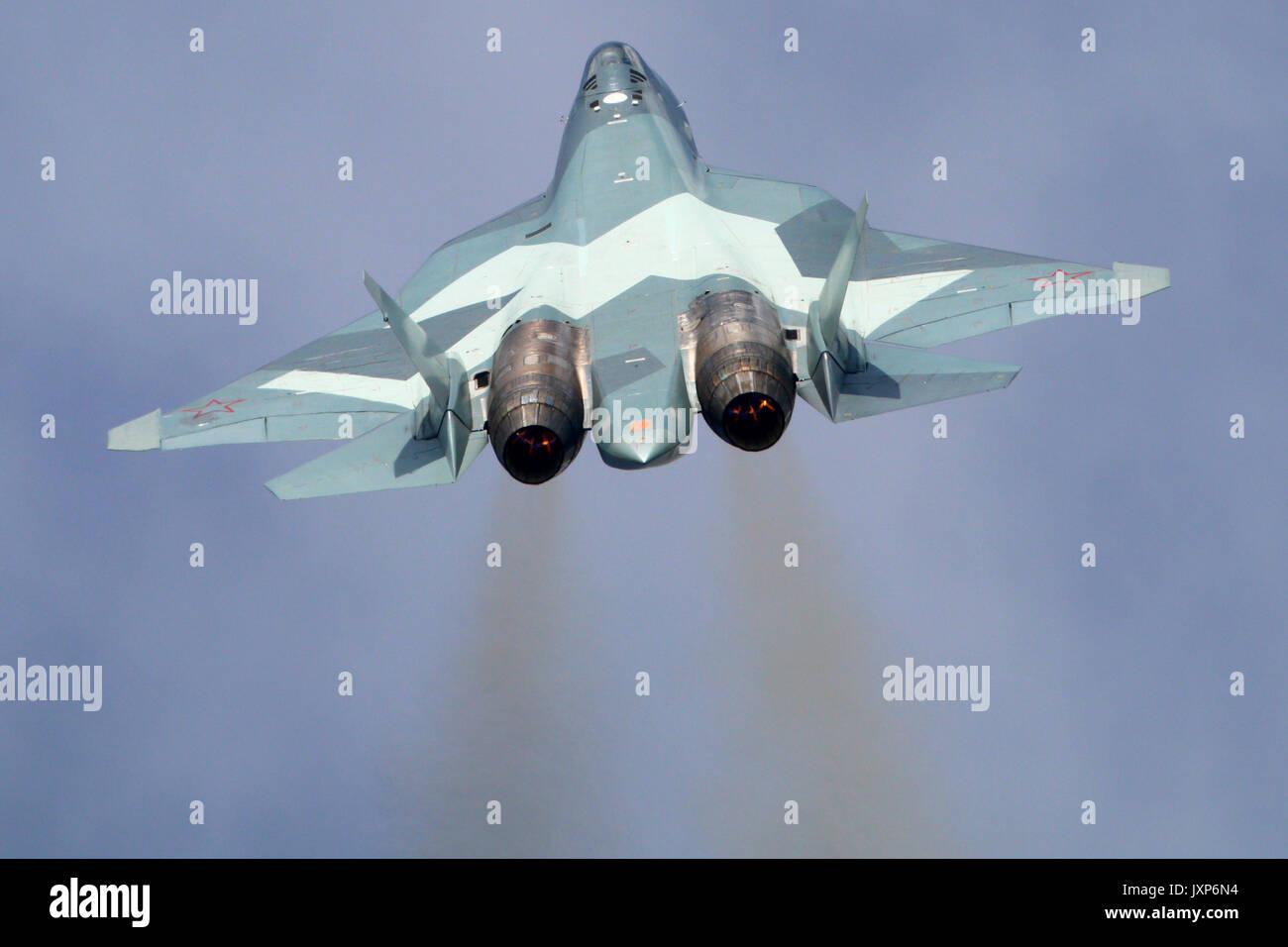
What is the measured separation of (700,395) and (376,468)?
606cm

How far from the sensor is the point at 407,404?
145 ft

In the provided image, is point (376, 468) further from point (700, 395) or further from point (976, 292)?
point (976, 292)

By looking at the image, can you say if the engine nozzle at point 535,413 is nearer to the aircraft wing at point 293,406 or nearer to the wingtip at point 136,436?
the aircraft wing at point 293,406

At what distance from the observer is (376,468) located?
133ft

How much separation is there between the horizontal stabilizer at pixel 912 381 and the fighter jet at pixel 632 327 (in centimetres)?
4

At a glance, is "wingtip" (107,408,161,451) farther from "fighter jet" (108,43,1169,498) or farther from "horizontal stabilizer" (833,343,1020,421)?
"horizontal stabilizer" (833,343,1020,421)

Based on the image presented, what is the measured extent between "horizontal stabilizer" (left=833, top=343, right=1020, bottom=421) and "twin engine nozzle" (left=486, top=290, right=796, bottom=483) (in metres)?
1.72

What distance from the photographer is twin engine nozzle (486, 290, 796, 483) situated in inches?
1524

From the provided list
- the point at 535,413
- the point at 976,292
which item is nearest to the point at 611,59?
the point at 976,292

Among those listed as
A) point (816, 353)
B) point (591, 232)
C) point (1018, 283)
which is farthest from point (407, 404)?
point (1018, 283)

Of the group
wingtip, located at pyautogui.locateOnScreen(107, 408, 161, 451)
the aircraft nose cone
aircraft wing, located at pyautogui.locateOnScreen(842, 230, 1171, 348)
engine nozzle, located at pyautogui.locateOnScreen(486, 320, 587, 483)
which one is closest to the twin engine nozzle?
engine nozzle, located at pyautogui.locateOnScreen(486, 320, 587, 483)

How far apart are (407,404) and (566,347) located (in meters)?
4.38

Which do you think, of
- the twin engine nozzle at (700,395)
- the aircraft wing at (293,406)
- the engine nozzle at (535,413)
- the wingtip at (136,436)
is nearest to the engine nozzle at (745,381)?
the twin engine nozzle at (700,395)

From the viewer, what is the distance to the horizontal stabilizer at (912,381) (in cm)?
3981
